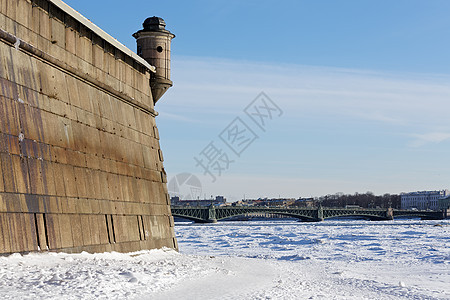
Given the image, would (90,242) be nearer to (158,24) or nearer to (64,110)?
(64,110)

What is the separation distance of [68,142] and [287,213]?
106775mm

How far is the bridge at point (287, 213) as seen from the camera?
115 m

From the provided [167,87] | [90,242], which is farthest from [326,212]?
[90,242]

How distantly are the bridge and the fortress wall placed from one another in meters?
77.8

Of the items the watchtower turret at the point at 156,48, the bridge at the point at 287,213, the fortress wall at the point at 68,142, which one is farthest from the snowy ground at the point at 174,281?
the bridge at the point at 287,213

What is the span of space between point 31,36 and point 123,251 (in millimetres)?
8130

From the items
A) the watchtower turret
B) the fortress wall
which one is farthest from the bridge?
the fortress wall

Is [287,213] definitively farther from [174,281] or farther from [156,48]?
[174,281]

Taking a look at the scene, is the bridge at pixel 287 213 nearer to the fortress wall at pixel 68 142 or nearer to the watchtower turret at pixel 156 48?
the watchtower turret at pixel 156 48

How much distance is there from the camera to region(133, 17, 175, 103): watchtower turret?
2791cm

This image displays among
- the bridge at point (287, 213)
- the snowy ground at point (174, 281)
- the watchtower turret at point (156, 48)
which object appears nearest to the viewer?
the snowy ground at point (174, 281)

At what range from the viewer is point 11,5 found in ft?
53.4

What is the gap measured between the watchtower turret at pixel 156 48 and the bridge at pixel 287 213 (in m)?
73.6

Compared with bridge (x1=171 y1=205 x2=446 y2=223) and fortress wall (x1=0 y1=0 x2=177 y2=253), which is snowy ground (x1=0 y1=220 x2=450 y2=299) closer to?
fortress wall (x1=0 y1=0 x2=177 y2=253)
